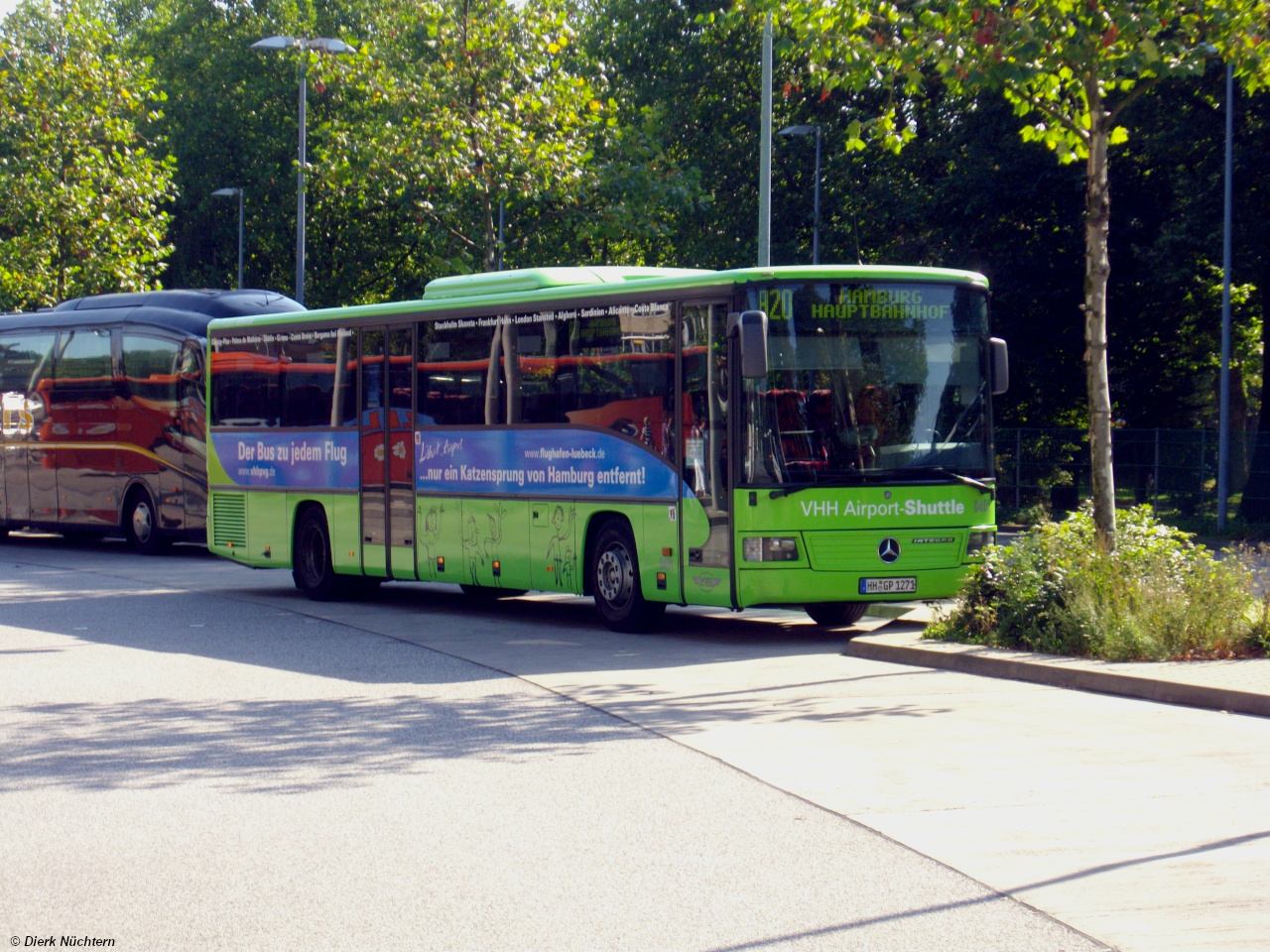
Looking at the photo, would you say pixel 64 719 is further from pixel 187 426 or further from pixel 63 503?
pixel 63 503

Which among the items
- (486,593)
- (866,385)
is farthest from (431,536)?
(866,385)

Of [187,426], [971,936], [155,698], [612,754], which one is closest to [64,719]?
[155,698]

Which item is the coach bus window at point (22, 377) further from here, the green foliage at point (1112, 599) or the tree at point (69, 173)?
the green foliage at point (1112, 599)

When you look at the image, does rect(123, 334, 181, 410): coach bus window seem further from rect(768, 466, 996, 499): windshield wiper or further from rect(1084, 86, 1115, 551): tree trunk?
rect(1084, 86, 1115, 551): tree trunk

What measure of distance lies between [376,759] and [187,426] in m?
16.6

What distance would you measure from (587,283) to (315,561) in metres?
4.91

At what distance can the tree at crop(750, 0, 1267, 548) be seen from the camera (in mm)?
12062

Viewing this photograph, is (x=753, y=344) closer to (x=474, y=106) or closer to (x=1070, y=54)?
(x=1070, y=54)

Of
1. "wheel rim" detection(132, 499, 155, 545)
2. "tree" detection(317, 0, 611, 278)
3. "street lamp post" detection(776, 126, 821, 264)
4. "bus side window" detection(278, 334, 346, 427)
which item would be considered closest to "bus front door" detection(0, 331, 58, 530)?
"wheel rim" detection(132, 499, 155, 545)

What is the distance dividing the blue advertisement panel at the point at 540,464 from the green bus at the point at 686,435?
21 millimetres

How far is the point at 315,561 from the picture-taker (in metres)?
17.8

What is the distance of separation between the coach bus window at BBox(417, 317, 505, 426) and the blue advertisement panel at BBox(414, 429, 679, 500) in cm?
18

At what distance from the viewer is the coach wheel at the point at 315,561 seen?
1753 cm

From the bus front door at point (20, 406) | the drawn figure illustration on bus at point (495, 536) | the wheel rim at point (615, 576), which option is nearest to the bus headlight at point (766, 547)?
the wheel rim at point (615, 576)
